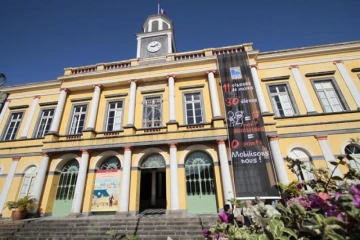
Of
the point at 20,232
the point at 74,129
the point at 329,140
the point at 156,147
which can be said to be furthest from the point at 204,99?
the point at 20,232

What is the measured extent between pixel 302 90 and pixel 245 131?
4602mm

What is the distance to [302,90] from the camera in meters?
10.4

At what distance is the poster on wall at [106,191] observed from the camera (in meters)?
9.49

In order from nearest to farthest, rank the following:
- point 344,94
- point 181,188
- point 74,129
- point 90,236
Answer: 1. point 90,236
2. point 181,188
3. point 344,94
4. point 74,129

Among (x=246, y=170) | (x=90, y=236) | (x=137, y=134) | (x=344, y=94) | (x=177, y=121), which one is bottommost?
(x=90, y=236)

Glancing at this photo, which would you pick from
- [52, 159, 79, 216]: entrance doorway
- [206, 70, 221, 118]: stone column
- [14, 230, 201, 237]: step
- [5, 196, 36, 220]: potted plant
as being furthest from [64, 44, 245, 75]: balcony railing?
[14, 230, 201, 237]: step

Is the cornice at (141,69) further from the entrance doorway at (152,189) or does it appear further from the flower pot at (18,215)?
the flower pot at (18,215)

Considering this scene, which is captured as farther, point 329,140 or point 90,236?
point 329,140

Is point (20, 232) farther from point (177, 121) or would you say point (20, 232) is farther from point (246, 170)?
point (246, 170)

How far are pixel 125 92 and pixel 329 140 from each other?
1209cm

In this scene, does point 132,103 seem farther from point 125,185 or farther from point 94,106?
point 125,185

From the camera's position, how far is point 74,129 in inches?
460

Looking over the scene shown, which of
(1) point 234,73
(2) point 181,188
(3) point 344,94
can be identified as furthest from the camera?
(1) point 234,73

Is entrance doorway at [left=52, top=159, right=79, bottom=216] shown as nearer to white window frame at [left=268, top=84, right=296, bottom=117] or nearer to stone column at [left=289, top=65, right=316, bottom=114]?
white window frame at [left=268, top=84, right=296, bottom=117]
